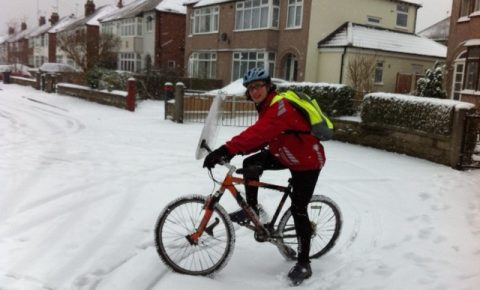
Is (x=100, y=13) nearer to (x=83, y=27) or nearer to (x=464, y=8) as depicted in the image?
(x=83, y=27)

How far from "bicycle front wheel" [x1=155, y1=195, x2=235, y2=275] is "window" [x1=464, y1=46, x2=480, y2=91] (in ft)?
54.2

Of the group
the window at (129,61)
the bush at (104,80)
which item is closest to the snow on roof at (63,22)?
the window at (129,61)

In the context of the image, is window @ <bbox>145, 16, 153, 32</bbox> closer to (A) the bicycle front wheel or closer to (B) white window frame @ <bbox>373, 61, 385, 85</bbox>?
(B) white window frame @ <bbox>373, 61, 385, 85</bbox>

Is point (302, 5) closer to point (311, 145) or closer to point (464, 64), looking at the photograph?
point (464, 64)

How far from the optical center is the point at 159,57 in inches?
1496

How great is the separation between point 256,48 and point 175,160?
18769 mm

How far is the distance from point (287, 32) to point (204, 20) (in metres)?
8.68

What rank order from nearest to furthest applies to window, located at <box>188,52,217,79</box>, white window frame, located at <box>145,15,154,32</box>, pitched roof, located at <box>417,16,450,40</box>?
window, located at <box>188,52,217,79</box>
pitched roof, located at <box>417,16,450,40</box>
white window frame, located at <box>145,15,154,32</box>

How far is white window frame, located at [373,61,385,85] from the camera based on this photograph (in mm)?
24197

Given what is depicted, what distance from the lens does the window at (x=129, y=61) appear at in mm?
40938

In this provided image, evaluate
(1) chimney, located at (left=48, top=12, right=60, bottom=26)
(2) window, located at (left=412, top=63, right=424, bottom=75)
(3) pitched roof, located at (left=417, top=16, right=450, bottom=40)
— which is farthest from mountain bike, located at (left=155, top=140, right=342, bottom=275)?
(1) chimney, located at (left=48, top=12, right=60, bottom=26)

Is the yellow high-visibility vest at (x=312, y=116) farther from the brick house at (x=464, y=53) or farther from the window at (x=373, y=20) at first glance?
the window at (x=373, y=20)

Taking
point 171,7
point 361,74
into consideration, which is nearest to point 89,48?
point 171,7

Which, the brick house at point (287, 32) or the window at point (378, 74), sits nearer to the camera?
the brick house at point (287, 32)
